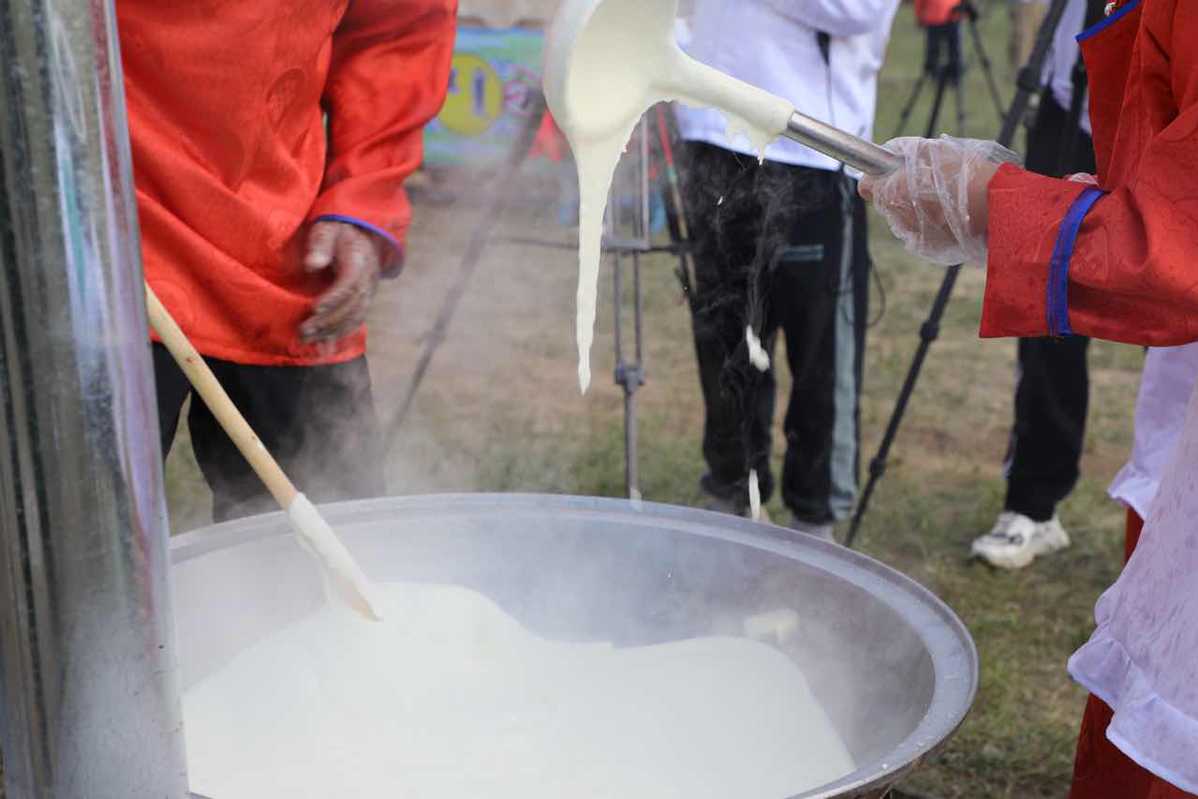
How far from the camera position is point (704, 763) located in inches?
48.5

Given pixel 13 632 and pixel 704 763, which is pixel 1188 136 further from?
pixel 13 632

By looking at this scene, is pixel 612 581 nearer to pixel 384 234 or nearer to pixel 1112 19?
pixel 384 234

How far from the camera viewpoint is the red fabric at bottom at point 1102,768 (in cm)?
139

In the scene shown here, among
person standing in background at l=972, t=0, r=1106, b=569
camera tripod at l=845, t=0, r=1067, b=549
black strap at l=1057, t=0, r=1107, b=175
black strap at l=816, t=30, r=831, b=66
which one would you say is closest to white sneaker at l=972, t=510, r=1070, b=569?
person standing in background at l=972, t=0, r=1106, b=569

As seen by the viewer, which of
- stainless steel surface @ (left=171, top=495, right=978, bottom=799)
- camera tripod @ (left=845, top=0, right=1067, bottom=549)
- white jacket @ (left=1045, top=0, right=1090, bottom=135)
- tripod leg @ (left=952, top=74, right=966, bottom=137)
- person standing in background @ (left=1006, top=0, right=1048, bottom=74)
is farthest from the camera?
person standing in background @ (left=1006, top=0, right=1048, bottom=74)

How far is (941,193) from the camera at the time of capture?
117 centimetres

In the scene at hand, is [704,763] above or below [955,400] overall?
above

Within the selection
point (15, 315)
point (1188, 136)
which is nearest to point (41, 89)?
point (15, 315)

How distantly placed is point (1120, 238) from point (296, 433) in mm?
1204

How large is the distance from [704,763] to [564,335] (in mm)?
4125

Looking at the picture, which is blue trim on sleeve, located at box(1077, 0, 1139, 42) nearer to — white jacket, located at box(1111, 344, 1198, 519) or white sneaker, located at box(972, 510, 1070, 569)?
white jacket, located at box(1111, 344, 1198, 519)

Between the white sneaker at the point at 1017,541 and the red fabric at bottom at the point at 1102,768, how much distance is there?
1729mm

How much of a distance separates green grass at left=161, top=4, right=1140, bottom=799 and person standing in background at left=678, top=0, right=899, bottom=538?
1.08 feet

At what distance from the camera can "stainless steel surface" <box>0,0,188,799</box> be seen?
1.80 feet
